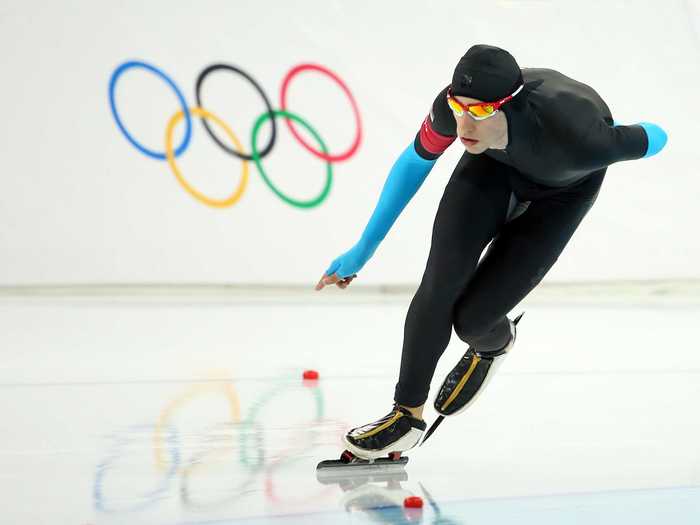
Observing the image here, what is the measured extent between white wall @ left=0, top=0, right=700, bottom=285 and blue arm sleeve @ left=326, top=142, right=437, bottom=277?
14.1ft

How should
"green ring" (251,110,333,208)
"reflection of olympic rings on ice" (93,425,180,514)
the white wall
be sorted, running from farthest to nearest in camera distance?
"green ring" (251,110,333,208), the white wall, "reflection of olympic rings on ice" (93,425,180,514)

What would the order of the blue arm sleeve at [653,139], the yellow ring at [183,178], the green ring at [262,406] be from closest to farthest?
1. the blue arm sleeve at [653,139]
2. the green ring at [262,406]
3. the yellow ring at [183,178]

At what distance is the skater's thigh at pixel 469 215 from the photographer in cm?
242

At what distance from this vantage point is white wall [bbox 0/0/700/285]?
6508 mm

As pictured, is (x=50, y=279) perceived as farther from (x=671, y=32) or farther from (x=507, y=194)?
(x=671, y=32)

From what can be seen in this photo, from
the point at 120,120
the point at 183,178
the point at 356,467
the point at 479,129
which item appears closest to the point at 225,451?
the point at 356,467

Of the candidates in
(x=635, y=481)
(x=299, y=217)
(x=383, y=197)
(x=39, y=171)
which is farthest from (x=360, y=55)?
(x=635, y=481)

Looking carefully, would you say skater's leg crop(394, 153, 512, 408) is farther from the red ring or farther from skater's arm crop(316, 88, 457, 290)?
the red ring

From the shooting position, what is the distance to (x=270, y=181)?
709 centimetres

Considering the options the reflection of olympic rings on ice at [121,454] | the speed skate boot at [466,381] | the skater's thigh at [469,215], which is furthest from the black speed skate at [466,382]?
the reflection of olympic rings on ice at [121,454]

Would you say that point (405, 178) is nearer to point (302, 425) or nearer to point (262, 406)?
point (302, 425)

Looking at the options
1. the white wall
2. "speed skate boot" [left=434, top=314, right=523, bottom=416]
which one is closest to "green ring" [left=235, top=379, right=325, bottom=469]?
"speed skate boot" [left=434, top=314, right=523, bottom=416]

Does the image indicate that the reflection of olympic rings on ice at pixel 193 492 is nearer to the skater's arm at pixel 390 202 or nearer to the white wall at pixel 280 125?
the skater's arm at pixel 390 202

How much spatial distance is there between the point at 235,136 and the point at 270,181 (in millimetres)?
433
